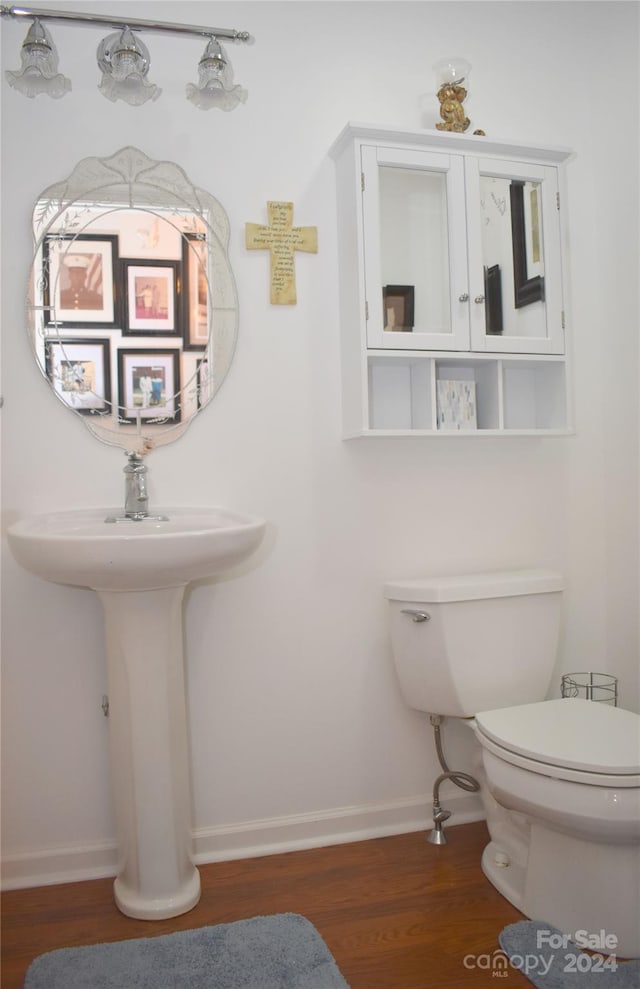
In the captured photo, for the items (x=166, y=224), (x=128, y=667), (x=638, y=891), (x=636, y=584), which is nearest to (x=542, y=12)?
(x=166, y=224)

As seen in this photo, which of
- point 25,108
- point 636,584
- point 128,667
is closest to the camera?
point 128,667

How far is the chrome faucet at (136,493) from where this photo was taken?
5.94ft

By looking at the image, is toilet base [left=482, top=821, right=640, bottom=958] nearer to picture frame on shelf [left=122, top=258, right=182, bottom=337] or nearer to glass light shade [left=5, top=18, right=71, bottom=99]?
picture frame on shelf [left=122, top=258, right=182, bottom=337]

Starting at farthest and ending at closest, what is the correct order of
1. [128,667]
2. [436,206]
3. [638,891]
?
[436,206] → [128,667] → [638,891]

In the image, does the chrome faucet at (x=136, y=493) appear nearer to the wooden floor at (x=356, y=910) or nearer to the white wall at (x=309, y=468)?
the white wall at (x=309, y=468)

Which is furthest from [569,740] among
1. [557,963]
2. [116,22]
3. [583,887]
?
[116,22]

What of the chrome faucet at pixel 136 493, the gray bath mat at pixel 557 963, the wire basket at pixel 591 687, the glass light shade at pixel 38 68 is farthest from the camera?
the wire basket at pixel 591 687

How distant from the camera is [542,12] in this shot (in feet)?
7.39

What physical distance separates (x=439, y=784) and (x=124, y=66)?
198 cm

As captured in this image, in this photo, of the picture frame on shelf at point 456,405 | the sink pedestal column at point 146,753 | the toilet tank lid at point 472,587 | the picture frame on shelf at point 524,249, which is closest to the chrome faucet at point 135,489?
the sink pedestal column at point 146,753

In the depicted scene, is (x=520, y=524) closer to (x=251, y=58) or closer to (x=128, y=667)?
(x=128, y=667)

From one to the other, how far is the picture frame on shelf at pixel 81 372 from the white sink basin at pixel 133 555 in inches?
15.0

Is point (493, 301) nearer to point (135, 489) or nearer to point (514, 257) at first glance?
point (514, 257)

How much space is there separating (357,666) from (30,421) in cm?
110
